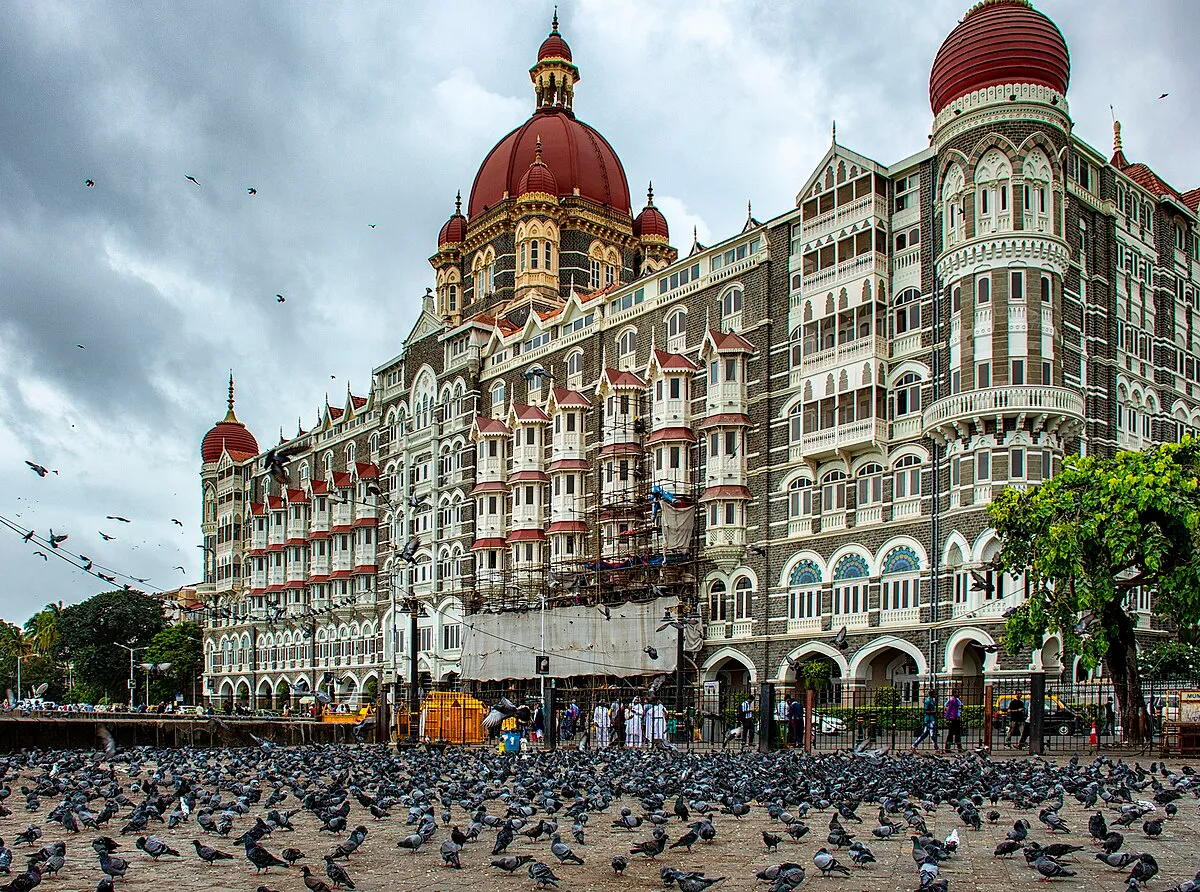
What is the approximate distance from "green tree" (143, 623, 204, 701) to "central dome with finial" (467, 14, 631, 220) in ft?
131

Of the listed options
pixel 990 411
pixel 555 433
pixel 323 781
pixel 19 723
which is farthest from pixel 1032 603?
pixel 555 433

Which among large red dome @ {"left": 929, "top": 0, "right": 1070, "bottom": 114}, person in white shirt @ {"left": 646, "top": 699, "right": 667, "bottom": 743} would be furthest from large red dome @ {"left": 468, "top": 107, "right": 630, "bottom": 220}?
person in white shirt @ {"left": 646, "top": 699, "right": 667, "bottom": 743}

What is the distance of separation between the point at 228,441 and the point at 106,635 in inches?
651

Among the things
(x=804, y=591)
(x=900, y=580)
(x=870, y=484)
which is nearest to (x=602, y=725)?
(x=900, y=580)

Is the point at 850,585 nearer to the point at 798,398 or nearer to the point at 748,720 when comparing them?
the point at 798,398

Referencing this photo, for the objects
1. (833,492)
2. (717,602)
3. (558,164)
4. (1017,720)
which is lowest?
(1017,720)

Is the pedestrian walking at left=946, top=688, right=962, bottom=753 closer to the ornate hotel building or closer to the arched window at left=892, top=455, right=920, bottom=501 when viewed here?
the ornate hotel building

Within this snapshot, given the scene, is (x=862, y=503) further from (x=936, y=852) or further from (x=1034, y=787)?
(x=936, y=852)

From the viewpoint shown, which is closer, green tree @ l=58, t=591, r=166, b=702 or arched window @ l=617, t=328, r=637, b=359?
arched window @ l=617, t=328, r=637, b=359

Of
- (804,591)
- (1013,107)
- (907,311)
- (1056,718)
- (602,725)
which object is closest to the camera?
(1056,718)

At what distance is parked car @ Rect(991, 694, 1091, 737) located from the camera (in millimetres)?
30781

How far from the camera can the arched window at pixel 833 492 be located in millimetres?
45312

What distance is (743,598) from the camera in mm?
48500

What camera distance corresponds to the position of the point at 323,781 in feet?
65.6
